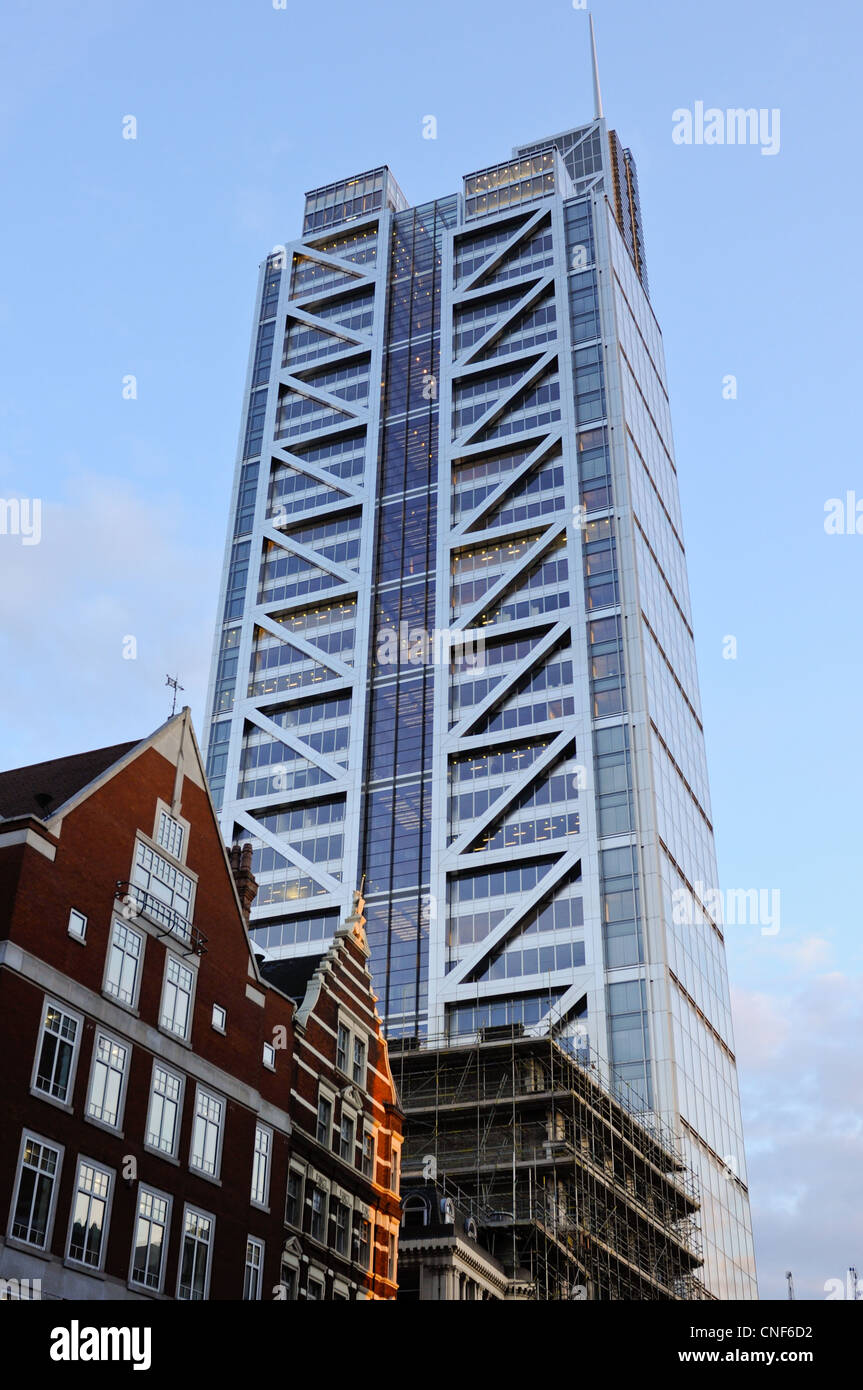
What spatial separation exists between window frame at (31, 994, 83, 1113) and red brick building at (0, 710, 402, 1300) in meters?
0.05

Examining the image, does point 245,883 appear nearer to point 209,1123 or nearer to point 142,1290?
point 209,1123

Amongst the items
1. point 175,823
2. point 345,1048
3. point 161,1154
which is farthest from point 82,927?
point 345,1048

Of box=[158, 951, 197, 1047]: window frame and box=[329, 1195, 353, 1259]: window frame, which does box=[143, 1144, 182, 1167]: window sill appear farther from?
box=[329, 1195, 353, 1259]: window frame

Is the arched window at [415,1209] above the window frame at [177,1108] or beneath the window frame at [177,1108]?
above

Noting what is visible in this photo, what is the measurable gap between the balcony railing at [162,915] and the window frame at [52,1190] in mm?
7195

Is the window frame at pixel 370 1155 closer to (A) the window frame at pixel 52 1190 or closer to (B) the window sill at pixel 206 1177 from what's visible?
(B) the window sill at pixel 206 1177

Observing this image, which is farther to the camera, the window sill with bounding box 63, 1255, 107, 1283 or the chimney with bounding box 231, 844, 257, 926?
the chimney with bounding box 231, 844, 257, 926

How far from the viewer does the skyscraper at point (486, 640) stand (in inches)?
4491

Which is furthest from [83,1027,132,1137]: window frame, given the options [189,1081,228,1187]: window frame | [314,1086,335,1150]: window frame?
[314,1086,335,1150]: window frame

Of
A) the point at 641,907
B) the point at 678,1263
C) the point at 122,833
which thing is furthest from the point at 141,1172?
the point at 641,907

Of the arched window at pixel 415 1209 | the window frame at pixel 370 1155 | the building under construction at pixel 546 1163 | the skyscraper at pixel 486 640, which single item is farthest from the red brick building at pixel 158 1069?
the skyscraper at pixel 486 640

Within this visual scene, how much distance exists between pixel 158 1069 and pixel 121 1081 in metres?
1.77

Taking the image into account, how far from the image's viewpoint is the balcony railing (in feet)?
133
